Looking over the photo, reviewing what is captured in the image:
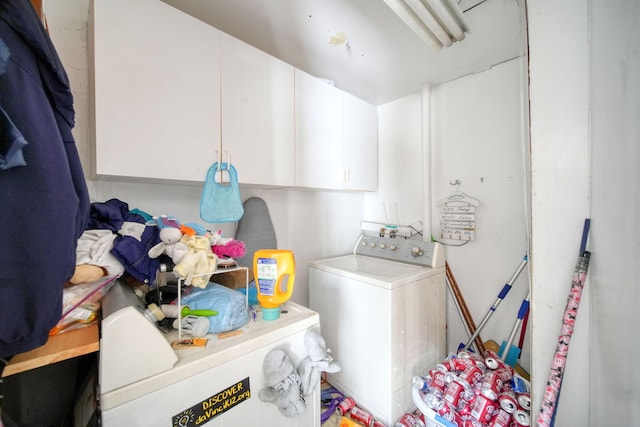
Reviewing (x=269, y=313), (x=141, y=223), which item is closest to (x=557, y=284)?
(x=269, y=313)

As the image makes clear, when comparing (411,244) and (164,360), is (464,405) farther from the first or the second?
(164,360)

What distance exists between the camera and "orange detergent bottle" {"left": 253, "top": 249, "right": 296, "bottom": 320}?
3.06ft

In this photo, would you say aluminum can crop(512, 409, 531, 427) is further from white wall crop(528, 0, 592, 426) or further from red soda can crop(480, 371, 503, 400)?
white wall crop(528, 0, 592, 426)

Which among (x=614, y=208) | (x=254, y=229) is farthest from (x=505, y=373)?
(x=254, y=229)

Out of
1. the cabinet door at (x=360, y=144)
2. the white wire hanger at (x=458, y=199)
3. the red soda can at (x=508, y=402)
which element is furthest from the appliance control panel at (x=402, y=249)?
the red soda can at (x=508, y=402)

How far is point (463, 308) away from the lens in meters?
1.73

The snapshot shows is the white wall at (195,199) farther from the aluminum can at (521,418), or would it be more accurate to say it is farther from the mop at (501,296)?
the aluminum can at (521,418)

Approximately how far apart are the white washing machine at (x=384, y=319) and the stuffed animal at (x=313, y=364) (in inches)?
21.6

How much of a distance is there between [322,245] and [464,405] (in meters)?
1.31

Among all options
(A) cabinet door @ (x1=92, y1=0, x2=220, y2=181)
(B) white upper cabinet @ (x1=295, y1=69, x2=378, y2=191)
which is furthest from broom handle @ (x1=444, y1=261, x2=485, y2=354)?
(A) cabinet door @ (x1=92, y1=0, x2=220, y2=181)

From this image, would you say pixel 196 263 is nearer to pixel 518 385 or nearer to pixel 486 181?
pixel 518 385

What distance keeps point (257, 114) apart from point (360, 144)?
0.93 metres

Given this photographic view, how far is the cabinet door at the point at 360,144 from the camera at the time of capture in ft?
5.93

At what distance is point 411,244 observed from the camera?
1.78 meters
